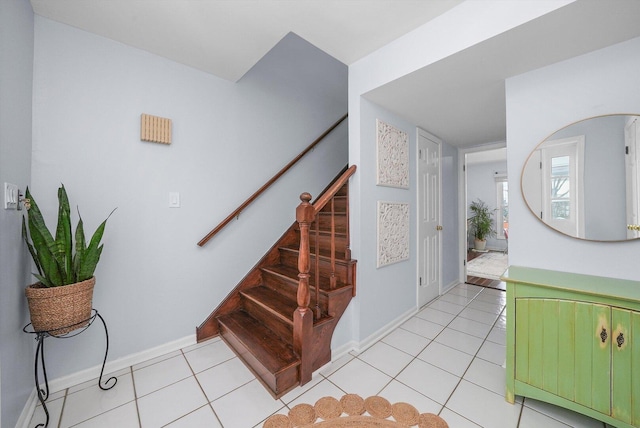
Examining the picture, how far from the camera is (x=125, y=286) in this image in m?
1.85

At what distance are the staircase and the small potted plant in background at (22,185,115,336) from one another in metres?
1.01

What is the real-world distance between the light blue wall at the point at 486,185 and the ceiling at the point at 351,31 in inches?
243

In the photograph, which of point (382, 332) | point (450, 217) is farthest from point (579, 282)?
point (450, 217)

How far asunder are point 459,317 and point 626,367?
1.58 metres

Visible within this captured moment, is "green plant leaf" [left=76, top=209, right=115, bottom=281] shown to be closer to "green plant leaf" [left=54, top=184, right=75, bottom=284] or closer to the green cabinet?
"green plant leaf" [left=54, top=184, right=75, bottom=284]

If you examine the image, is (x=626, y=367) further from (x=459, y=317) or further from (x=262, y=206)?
(x=262, y=206)

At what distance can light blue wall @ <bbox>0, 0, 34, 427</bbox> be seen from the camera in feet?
3.90

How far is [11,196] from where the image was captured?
128cm

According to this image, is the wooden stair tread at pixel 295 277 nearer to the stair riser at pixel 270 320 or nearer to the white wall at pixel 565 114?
the stair riser at pixel 270 320

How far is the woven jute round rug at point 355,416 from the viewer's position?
1335 mm

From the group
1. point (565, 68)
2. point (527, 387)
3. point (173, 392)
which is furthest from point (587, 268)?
point (173, 392)

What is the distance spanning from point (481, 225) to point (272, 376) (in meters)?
7.35

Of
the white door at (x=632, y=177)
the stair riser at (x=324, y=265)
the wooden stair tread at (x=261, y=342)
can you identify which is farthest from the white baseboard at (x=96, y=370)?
the white door at (x=632, y=177)

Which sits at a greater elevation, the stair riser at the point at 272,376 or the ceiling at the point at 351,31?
the ceiling at the point at 351,31
